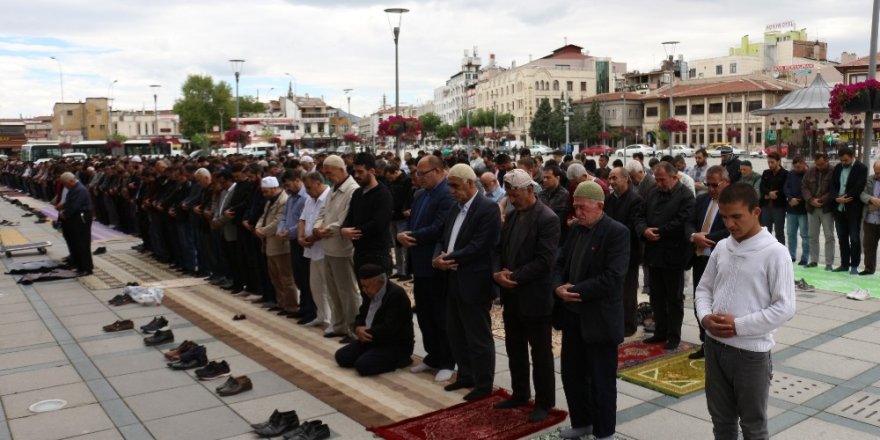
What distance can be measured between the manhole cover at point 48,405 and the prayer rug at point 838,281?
28.8 ft

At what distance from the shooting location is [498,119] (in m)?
97.4

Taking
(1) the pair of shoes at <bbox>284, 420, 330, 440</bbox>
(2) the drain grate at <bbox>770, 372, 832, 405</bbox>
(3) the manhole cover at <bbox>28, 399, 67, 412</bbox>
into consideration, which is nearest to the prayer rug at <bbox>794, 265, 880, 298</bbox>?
(2) the drain grate at <bbox>770, 372, 832, 405</bbox>

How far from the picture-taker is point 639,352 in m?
7.18

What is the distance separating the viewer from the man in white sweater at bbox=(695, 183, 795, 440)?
3.67 m

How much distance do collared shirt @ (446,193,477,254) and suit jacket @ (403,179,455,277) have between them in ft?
1.81

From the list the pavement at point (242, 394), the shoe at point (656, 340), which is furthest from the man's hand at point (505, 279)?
the shoe at point (656, 340)

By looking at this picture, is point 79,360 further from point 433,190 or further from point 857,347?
point 857,347

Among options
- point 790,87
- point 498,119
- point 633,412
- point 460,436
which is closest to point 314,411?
point 460,436

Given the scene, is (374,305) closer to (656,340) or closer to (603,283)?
(603,283)

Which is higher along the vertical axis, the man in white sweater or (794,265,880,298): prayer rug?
the man in white sweater

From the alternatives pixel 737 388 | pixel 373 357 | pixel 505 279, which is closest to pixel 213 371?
pixel 373 357

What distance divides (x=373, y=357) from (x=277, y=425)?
1535 mm

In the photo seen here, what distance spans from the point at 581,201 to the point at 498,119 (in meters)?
93.8

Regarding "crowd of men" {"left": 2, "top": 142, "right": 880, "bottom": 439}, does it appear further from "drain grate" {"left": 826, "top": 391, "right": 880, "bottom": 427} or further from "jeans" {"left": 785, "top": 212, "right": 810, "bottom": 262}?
"drain grate" {"left": 826, "top": 391, "right": 880, "bottom": 427}
